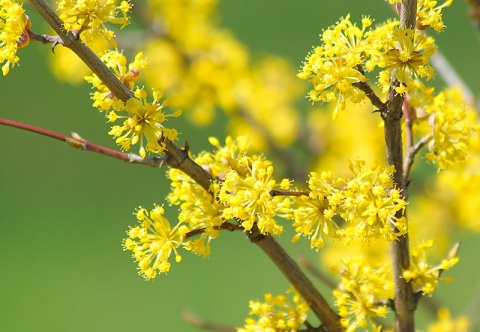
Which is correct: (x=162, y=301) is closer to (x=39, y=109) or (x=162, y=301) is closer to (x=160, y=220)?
(x=39, y=109)

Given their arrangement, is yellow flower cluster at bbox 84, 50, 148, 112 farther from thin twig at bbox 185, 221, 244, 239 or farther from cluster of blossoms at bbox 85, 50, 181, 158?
thin twig at bbox 185, 221, 244, 239

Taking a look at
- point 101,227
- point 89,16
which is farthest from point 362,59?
point 101,227

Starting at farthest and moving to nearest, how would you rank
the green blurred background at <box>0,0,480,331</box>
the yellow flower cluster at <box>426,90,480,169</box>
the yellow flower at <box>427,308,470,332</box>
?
the green blurred background at <box>0,0,480,331</box>, the yellow flower at <box>427,308,470,332</box>, the yellow flower cluster at <box>426,90,480,169</box>

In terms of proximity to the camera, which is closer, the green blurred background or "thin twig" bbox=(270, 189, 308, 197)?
"thin twig" bbox=(270, 189, 308, 197)

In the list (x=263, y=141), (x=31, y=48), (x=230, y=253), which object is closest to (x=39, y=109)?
(x=31, y=48)

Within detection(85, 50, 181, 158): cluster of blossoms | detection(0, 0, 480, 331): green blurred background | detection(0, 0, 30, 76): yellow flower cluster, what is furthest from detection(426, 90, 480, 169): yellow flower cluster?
detection(0, 0, 480, 331): green blurred background

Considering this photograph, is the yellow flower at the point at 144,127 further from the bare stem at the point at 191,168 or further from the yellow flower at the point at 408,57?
the yellow flower at the point at 408,57
